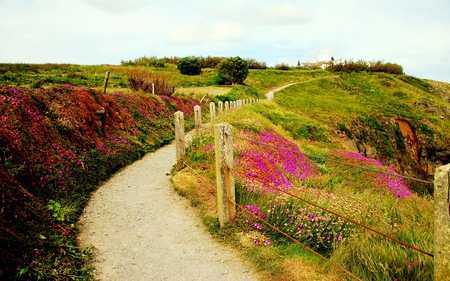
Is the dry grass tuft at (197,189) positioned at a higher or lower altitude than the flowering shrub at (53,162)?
lower

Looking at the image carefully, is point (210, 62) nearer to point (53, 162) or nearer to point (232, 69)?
point (232, 69)

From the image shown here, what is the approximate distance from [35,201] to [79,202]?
143 cm

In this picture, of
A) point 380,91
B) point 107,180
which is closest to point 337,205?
point 107,180

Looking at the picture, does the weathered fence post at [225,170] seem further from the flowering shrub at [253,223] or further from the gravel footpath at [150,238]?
the gravel footpath at [150,238]

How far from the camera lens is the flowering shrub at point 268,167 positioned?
6.42m

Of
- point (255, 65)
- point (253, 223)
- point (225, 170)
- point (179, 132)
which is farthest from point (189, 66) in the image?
point (253, 223)

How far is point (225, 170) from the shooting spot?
5.18m

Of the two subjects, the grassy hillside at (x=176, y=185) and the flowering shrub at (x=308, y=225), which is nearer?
the grassy hillside at (x=176, y=185)

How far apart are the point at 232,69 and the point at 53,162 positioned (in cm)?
3380

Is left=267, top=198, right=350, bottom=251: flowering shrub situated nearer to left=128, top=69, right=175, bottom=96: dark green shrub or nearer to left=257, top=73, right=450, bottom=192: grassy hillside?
left=257, top=73, right=450, bottom=192: grassy hillside

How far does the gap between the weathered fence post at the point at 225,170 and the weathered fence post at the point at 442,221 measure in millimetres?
3117

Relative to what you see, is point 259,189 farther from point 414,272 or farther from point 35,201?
point 35,201

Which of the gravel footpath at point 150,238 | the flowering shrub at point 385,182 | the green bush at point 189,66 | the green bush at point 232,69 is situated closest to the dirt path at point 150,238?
the gravel footpath at point 150,238

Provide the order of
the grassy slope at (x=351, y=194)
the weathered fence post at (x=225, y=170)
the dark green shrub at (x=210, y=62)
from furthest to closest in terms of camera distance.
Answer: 1. the dark green shrub at (x=210, y=62)
2. the weathered fence post at (x=225, y=170)
3. the grassy slope at (x=351, y=194)
